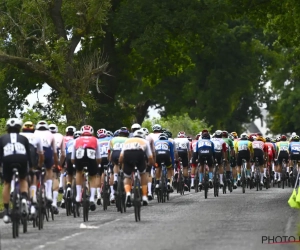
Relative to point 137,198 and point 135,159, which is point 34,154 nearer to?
point 137,198

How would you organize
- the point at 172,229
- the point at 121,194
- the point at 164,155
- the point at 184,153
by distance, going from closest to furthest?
the point at 172,229, the point at 121,194, the point at 164,155, the point at 184,153

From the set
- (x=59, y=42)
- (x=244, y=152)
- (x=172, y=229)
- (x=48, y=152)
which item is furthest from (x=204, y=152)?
(x=59, y=42)

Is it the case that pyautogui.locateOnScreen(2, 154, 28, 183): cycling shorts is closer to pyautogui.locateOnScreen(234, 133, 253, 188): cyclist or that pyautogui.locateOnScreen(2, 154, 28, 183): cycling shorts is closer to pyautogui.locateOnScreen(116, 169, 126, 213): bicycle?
pyautogui.locateOnScreen(116, 169, 126, 213): bicycle

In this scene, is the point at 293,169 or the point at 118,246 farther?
the point at 293,169

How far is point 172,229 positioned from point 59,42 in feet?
86.4

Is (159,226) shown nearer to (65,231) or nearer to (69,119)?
(65,231)

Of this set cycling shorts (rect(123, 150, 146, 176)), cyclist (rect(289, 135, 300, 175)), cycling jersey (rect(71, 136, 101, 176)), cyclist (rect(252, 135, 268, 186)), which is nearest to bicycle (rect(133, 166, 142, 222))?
cycling shorts (rect(123, 150, 146, 176))

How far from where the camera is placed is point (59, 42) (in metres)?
46.5

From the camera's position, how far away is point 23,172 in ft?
65.8

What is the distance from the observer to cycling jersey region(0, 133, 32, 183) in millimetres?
19750

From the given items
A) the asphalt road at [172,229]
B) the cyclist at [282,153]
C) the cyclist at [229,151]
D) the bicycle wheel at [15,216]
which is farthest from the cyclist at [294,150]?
the bicycle wheel at [15,216]

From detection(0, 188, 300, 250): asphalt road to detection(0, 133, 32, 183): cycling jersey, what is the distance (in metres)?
1.17

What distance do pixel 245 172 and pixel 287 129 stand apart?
2332 inches

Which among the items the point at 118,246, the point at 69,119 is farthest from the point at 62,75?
the point at 118,246
